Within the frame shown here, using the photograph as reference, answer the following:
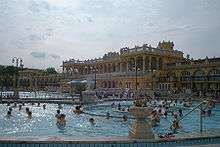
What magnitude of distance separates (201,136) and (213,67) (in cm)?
4886

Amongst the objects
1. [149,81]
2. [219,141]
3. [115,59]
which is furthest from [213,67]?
[219,141]

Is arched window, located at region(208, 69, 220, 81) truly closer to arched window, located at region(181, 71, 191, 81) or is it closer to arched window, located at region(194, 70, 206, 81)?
arched window, located at region(194, 70, 206, 81)

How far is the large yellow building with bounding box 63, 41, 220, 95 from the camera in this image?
Result: 57812 millimetres

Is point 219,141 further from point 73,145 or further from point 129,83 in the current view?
point 129,83

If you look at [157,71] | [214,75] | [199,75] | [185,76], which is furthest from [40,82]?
[214,75]

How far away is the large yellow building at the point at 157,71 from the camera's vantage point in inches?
2276

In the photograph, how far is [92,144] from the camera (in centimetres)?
939

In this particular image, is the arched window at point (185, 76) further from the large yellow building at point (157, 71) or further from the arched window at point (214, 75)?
the arched window at point (214, 75)

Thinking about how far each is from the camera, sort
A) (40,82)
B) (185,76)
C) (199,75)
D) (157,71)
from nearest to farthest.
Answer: (199,75) < (185,76) < (157,71) < (40,82)

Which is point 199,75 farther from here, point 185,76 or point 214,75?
point 214,75

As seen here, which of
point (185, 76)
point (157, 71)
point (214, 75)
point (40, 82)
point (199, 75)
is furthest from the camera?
point (40, 82)

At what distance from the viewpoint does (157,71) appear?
66.5 meters

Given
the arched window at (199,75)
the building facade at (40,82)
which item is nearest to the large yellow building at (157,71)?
the arched window at (199,75)

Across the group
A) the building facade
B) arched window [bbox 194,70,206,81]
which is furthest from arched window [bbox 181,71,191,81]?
the building facade
